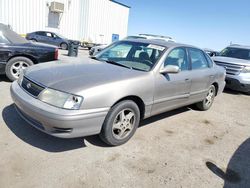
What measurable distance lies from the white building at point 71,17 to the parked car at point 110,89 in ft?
62.4

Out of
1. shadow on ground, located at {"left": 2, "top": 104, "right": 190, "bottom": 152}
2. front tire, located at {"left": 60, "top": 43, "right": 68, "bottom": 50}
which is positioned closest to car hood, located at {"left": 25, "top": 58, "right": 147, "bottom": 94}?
shadow on ground, located at {"left": 2, "top": 104, "right": 190, "bottom": 152}

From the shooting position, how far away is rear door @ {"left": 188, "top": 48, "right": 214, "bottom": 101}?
487 cm

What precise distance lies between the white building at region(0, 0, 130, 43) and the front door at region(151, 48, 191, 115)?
19762 millimetres

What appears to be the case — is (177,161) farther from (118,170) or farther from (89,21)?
(89,21)

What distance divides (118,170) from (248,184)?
1642 millimetres

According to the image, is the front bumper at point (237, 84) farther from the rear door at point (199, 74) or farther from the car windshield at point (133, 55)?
the car windshield at point (133, 55)

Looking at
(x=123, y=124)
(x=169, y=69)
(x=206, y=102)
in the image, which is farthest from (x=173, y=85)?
(x=206, y=102)

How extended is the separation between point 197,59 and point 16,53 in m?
4.24

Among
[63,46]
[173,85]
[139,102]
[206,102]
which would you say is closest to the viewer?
[139,102]

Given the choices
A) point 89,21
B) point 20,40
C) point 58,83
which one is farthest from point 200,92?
point 89,21

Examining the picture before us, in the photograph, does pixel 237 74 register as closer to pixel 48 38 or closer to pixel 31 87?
pixel 31 87

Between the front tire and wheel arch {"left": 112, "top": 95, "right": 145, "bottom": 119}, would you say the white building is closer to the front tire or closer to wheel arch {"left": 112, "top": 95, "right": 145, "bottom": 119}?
the front tire

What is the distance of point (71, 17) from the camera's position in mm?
24750

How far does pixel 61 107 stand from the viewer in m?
2.94
